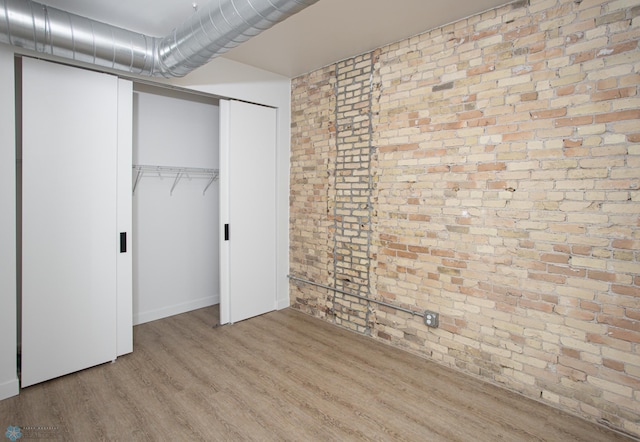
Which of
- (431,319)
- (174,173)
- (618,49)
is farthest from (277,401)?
(618,49)

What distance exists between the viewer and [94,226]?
9.89 ft

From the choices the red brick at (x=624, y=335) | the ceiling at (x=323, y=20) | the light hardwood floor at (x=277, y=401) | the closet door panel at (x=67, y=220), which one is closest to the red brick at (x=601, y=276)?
the red brick at (x=624, y=335)

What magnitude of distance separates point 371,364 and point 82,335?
99.0 inches

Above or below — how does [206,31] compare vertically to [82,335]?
above

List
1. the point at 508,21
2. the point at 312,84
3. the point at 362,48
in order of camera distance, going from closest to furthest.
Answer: the point at 508,21 < the point at 362,48 < the point at 312,84

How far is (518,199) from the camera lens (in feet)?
8.69

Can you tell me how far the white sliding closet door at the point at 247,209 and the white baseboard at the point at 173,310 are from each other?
0.76 m

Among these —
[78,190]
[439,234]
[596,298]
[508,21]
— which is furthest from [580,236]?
[78,190]

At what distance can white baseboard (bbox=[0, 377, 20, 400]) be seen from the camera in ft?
8.47

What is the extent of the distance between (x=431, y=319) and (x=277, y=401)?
58.9 inches

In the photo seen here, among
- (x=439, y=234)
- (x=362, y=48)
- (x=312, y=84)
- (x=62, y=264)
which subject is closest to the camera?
(x=62, y=264)

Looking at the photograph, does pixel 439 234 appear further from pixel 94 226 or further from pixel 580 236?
pixel 94 226

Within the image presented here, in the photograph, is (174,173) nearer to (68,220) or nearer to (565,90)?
(68,220)

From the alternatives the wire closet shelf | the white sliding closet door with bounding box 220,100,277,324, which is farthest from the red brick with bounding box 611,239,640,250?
the wire closet shelf
